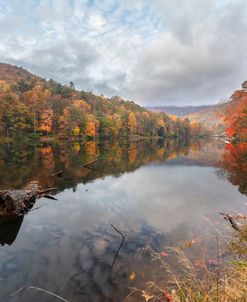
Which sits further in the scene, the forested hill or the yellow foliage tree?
the yellow foliage tree

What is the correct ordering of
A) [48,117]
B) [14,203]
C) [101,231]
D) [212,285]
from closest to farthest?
[212,285], [101,231], [14,203], [48,117]

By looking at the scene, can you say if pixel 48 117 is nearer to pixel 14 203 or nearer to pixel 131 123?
pixel 131 123

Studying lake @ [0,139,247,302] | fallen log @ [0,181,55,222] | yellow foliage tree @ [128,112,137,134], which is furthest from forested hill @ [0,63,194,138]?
fallen log @ [0,181,55,222]

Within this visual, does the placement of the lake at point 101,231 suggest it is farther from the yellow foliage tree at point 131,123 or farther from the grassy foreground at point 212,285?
the yellow foliage tree at point 131,123

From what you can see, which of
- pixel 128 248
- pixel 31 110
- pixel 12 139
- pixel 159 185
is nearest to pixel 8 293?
pixel 128 248

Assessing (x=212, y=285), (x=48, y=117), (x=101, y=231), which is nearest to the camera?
(x=212, y=285)

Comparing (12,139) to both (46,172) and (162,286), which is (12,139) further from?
(162,286)

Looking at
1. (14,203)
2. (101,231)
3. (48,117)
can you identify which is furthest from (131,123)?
(101,231)

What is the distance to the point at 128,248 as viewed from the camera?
28.4ft

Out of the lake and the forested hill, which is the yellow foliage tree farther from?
the lake

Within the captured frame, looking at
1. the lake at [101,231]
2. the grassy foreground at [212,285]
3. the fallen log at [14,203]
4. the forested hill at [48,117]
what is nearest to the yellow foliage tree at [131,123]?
the forested hill at [48,117]

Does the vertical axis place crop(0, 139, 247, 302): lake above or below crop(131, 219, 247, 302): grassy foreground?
below

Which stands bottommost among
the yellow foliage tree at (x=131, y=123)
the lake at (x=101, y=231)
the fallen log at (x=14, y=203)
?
the lake at (x=101, y=231)

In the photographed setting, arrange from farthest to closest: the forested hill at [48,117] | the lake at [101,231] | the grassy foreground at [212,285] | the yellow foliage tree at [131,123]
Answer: the yellow foliage tree at [131,123] → the forested hill at [48,117] → the lake at [101,231] → the grassy foreground at [212,285]
